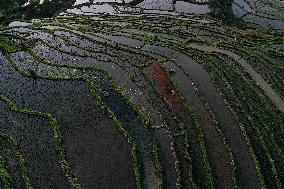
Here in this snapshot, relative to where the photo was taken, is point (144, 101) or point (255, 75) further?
point (255, 75)

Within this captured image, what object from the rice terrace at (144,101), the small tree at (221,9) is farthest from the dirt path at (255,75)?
the small tree at (221,9)

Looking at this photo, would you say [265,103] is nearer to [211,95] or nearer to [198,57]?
[211,95]

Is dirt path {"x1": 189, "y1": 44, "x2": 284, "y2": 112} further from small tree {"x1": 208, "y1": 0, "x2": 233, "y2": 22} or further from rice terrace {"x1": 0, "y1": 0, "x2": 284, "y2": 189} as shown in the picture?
small tree {"x1": 208, "y1": 0, "x2": 233, "y2": 22}

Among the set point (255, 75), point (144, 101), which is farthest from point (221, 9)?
point (144, 101)

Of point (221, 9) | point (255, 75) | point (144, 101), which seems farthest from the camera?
point (221, 9)

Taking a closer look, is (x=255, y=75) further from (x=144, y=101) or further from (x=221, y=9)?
(x=221, y=9)

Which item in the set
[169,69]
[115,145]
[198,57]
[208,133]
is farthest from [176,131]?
[198,57]

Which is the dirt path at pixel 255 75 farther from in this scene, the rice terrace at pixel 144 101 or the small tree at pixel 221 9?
the small tree at pixel 221 9

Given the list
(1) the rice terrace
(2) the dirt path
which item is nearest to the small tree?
(1) the rice terrace
